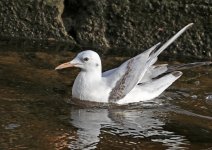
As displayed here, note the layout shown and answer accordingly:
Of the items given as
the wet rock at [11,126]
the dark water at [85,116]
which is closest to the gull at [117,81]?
the dark water at [85,116]

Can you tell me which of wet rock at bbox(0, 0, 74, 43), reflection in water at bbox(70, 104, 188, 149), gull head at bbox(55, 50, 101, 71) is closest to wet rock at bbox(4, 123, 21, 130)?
reflection in water at bbox(70, 104, 188, 149)

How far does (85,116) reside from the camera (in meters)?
7.50

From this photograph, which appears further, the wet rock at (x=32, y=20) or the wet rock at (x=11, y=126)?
the wet rock at (x=32, y=20)

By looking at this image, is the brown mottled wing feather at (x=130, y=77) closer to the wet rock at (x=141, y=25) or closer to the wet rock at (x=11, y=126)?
the wet rock at (x=11, y=126)

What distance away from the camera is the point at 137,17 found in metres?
10.4

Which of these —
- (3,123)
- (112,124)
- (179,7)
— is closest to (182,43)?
(179,7)

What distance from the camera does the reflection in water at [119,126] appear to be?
22.1 ft

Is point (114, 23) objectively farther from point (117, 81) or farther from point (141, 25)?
point (117, 81)

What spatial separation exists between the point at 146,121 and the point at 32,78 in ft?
5.97

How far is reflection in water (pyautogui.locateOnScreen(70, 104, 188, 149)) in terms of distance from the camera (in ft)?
22.1

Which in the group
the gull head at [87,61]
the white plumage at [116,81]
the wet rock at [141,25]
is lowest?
the white plumage at [116,81]

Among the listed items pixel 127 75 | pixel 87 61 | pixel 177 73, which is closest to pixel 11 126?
pixel 87 61

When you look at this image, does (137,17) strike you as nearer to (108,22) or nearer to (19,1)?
(108,22)

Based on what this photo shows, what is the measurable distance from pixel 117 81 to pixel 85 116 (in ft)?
2.63
